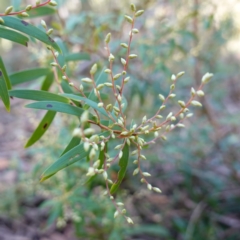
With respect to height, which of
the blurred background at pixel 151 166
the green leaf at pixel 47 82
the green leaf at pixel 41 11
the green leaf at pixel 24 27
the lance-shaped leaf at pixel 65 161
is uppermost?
the green leaf at pixel 24 27

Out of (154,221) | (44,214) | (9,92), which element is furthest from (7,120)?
(9,92)

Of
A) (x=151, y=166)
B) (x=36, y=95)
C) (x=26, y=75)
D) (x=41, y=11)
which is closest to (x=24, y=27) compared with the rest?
(x=36, y=95)

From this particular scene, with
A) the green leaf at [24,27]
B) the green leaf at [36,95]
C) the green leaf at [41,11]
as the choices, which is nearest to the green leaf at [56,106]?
the green leaf at [36,95]

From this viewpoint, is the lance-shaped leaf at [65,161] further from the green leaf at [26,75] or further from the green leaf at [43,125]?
the green leaf at [26,75]

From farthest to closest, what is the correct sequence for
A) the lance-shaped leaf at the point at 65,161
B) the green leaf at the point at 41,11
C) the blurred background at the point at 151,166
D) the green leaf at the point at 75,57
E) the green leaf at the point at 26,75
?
the blurred background at the point at 151,166, the green leaf at the point at 75,57, the green leaf at the point at 41,11, the green leaf at the point at 26,75, the lance-shaped leaf at the point at 65,161

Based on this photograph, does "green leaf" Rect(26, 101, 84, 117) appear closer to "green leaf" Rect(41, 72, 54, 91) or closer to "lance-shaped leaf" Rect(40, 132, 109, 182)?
"lance-shaped leaf" Rect(40, 132, 109, 182)

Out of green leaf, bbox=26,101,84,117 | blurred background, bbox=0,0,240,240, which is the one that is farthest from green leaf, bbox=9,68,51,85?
blurred background, bbox=0,0,240,240

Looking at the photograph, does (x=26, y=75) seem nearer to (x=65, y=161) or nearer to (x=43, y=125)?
(x=43, y=125)
